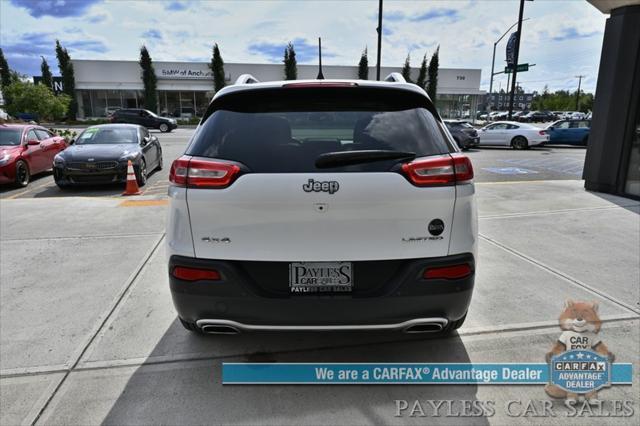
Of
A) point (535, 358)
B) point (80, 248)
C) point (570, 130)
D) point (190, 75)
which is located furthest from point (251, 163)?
point (190, 75)

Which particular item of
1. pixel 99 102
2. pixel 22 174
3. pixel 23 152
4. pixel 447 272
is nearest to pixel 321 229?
pixel 447 272

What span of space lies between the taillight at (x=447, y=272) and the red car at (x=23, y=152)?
1083 centimetres

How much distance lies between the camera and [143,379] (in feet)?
8.93

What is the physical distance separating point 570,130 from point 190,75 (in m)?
35.4

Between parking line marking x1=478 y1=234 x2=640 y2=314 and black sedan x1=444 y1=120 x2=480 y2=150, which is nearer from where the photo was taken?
parking line marking x1=478 y1=234 x2=640 y2=314

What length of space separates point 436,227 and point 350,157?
628 millimetres

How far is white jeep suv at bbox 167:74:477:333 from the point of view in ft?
7.43

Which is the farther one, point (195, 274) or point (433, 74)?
point (433, 74)

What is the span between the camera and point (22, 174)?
399 inches

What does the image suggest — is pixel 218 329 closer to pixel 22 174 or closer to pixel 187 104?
pixel 22 174

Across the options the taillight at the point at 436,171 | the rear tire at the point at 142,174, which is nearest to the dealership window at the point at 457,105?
the rear tire at the point at 142,174

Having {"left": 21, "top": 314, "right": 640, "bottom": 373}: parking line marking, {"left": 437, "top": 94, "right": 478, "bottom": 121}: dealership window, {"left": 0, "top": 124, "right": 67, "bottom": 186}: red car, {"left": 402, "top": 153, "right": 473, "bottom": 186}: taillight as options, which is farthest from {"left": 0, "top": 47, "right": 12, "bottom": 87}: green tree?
{"left": 402, "top": 153, "right": 473, "bottom": 186}: taillight

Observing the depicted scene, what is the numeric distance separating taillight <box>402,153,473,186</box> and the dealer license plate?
62 cm

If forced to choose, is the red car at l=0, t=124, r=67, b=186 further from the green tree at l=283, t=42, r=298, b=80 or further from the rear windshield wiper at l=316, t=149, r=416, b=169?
the green tree at l=283, t=42, r=298, b=80
